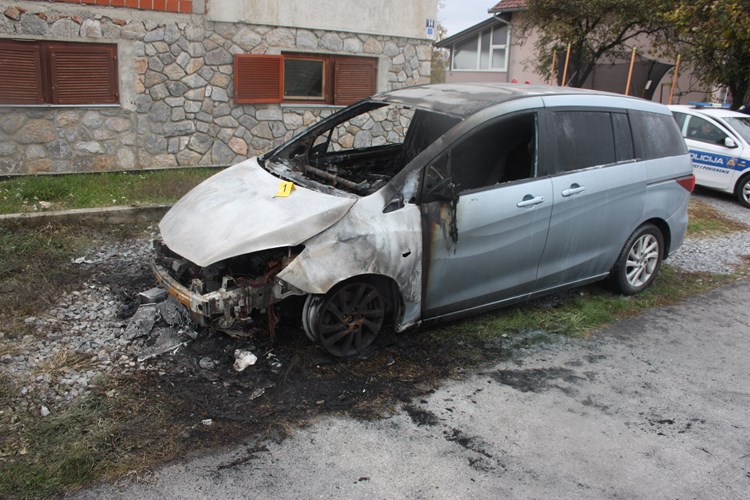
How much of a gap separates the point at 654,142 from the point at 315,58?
6505 mm

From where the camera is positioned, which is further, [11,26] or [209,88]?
[209,88]

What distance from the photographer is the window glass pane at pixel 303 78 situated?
1061 centimetres

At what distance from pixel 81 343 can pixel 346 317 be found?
190 centimetres

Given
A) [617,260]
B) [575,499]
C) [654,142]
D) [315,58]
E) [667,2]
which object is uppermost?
[667,2]

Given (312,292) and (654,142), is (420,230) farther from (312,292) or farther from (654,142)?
(654,142)

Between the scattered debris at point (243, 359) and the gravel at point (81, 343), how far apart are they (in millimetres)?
234

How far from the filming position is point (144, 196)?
807 cm

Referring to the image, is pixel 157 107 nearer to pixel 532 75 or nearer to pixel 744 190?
pixel 744 190

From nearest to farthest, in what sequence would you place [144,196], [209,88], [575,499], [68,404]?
[575,499] → [68,404] → [144,196] → [209,88]

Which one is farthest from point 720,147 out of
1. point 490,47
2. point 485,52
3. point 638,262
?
point 485,52

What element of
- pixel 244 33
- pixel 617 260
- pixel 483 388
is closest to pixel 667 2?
pixel 244 33

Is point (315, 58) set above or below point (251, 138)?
above

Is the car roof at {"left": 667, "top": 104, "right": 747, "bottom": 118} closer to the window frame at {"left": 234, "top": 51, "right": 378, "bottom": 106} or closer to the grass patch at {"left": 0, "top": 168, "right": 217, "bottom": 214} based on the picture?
the window frame at {"left": 234, "top": 51, "right": 378, "bottom": 106}

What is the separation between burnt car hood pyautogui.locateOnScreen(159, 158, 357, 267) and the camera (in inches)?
162
